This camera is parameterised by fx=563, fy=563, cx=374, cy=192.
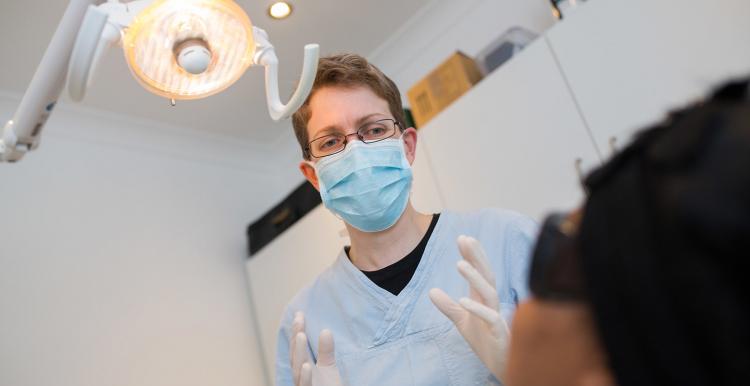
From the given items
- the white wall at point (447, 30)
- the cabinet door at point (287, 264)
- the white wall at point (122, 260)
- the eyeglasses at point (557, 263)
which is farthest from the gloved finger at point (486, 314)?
the white wall at point (122, 260)

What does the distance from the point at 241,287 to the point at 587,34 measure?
2088mm

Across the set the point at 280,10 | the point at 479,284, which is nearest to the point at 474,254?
the point at 479,284

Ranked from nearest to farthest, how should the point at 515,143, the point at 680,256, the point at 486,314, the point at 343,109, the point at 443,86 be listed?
the point at 680,256 < the point at 486,314 < the point at 343,109 < the point at 515,143 < the point at 443,86

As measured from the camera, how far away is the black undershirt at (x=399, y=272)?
1.16 m

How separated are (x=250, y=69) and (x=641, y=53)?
172 cm

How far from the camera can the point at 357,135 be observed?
1.24 m

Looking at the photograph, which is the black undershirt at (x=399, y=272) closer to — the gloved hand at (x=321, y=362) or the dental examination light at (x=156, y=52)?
the gloved hand at (x=321, y=362)

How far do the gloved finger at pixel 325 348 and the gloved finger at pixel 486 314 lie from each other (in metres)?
0.25

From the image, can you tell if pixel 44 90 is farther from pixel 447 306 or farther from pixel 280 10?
pixel 280 10

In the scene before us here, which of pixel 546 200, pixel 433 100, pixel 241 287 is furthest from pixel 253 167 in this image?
pixel 546 200

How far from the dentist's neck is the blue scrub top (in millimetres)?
38

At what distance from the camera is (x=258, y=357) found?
9.36 ft

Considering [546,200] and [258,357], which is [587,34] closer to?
[546,200]

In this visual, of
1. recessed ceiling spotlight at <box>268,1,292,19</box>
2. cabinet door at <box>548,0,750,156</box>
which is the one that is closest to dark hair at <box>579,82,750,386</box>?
cabinet door at <box>548,0,750,156</box>
